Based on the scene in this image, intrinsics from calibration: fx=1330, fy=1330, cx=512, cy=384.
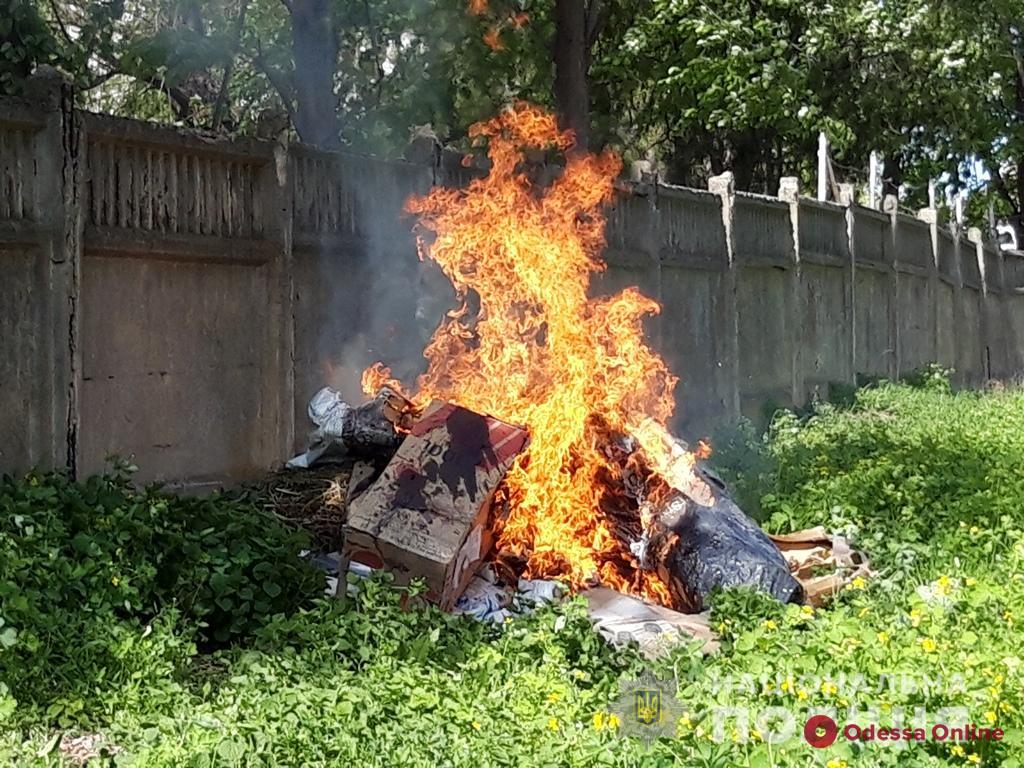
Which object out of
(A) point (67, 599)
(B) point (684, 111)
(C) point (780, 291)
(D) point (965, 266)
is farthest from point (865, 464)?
(B) point (684, 111)

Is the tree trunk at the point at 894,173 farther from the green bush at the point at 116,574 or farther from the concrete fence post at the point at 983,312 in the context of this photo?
the green bush at the point at 116,574

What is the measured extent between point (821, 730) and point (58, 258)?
186 inches

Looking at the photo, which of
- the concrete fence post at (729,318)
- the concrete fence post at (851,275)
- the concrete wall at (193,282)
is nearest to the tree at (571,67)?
the concrete fence post at (729,318)

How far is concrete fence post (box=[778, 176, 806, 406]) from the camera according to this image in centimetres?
1492

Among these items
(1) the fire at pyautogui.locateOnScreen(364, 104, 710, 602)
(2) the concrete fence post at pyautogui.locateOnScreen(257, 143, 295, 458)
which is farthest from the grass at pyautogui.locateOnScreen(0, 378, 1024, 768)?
(1) the fire at pyautogui.locateOnScreen(364, 104, 710, 602)

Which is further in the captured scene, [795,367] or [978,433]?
[795,367]

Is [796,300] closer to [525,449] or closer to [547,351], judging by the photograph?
[547,351]

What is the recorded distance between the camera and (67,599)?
18.2ft

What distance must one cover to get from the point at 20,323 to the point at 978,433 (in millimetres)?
9378

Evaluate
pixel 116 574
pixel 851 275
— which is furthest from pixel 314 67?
pixel 116 574

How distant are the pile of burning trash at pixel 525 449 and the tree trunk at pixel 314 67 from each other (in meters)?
4.61

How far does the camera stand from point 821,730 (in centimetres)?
442

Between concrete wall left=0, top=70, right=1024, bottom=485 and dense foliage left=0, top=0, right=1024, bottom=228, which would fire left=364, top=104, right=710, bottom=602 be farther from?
dense foliage left=0, top=0, right=1024, bottom=228

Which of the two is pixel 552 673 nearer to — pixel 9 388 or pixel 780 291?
pixel 9 388
